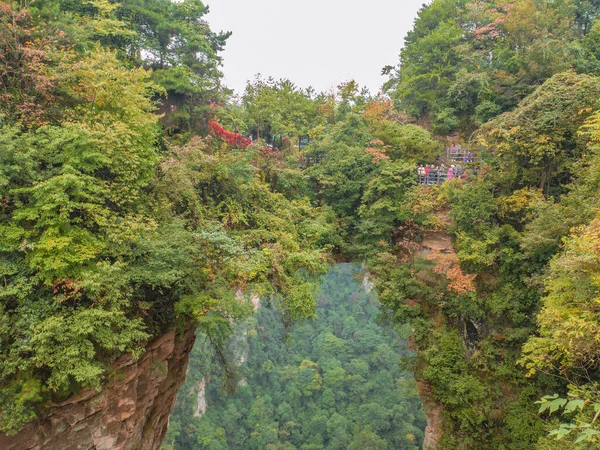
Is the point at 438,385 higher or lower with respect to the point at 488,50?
lower

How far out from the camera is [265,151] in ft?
40.7

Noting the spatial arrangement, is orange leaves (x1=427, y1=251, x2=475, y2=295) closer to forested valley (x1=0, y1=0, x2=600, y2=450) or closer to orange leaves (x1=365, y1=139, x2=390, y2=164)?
forested valley (x1=0, y1=0, x2=600, y2=450)

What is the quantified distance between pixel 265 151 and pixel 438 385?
28.4 ft

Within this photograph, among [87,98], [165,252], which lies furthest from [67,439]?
[87,98]

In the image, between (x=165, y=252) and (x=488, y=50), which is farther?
(x=488, y=50)

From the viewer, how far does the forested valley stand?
5.59 meters

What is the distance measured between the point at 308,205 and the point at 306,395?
2399 cm

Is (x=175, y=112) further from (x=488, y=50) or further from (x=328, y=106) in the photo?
(x=488, y=50)

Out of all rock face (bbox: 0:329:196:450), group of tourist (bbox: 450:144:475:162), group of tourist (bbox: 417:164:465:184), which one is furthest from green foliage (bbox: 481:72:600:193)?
rock face (bbox: 0:329:196:450)

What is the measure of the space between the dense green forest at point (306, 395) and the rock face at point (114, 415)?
14.6m

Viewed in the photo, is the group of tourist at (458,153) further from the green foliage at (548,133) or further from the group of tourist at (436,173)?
the green foliage at (548,133)

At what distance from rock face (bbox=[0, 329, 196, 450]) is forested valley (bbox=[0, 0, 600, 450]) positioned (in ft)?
0.97

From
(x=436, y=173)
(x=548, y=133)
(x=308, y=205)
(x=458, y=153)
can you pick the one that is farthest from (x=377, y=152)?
(x=548, y=133)

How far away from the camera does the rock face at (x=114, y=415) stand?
19.5 ft
